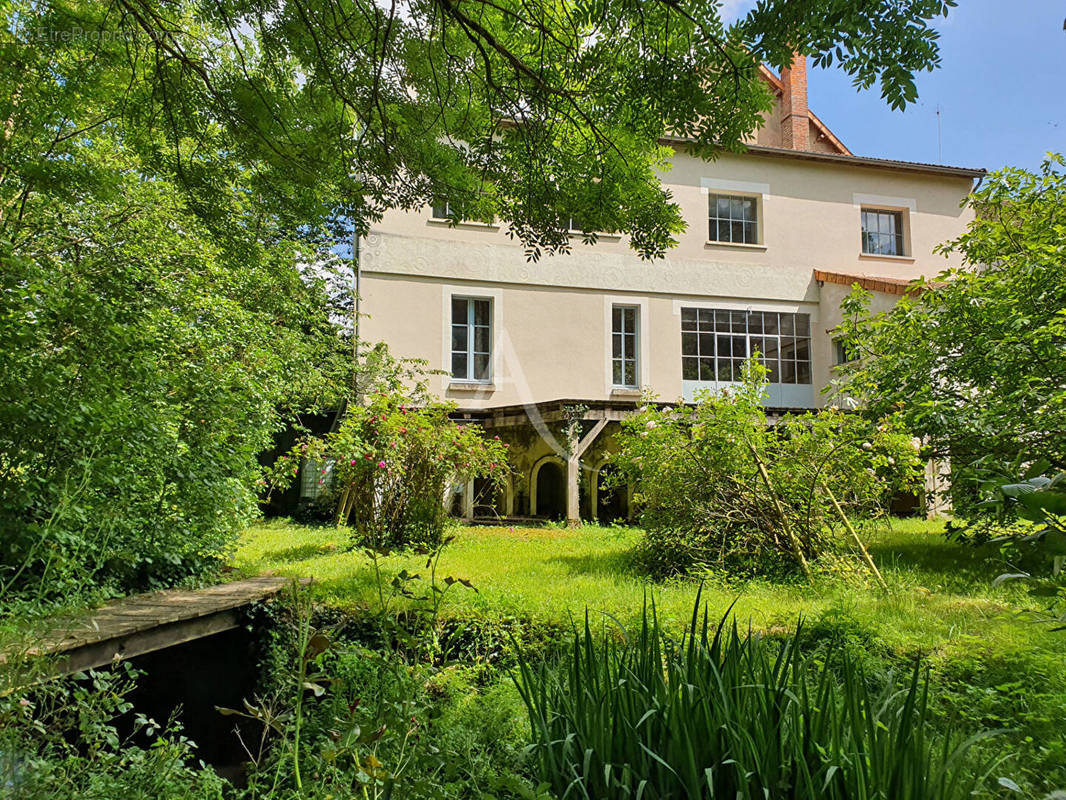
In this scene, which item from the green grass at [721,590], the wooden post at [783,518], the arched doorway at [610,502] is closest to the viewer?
the green grass at [721,590]

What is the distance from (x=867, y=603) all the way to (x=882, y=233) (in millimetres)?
11474

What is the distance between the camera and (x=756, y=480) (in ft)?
19.3

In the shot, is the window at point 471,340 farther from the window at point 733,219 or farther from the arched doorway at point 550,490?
the window at point 733,219

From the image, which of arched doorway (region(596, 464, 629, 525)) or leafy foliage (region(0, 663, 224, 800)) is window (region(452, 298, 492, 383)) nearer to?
arched doorway (region(596, 464, 629, 525))

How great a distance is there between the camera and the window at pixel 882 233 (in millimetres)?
13758

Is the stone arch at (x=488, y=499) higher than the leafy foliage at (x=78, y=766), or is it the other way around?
the stone arch at (x=488, y=499)

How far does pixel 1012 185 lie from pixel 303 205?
631cm

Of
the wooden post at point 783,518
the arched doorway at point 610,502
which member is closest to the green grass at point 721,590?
the wooden post at point 783,518

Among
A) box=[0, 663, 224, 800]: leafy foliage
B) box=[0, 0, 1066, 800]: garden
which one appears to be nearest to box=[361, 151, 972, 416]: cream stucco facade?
box=[0, 0, 1066, 800]: garden

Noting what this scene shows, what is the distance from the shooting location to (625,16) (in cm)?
298

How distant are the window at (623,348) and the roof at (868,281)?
149 inches

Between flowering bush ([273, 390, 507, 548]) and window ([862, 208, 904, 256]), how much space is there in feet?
33.9

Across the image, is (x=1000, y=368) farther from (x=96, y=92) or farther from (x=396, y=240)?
(x=396, y=240)

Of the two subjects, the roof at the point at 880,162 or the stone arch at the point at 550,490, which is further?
the stone arch at the point at 550,490
